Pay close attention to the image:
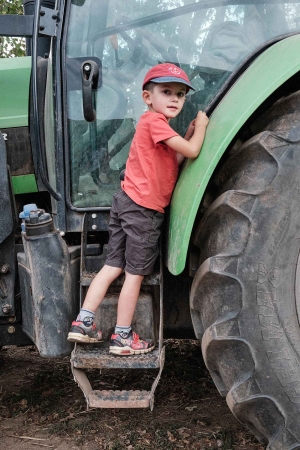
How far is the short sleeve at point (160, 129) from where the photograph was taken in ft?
7.16

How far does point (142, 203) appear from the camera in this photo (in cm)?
226

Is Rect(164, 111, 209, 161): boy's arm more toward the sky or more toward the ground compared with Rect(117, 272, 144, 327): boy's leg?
more toward the sky

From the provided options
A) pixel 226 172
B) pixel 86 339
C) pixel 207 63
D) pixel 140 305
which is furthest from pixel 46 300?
pixel 207 63

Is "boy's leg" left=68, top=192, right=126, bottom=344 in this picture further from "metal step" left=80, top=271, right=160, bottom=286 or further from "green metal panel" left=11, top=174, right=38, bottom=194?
"green metal panel" left=11, top=174, right=38, bottom=194

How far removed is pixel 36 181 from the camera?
9.73 ft

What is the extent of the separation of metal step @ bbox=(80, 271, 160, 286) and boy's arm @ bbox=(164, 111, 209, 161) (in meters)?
0.52

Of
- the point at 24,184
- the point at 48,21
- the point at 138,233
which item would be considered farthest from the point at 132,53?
the point at 24,184

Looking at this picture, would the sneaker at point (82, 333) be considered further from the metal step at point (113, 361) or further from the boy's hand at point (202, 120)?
the boy's hand at point (202, 120)

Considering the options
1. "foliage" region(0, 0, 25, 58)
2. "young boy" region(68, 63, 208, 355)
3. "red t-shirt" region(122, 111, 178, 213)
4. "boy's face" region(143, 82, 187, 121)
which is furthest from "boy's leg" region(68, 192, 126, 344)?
"foliage" region(0, 0, 25, 58)

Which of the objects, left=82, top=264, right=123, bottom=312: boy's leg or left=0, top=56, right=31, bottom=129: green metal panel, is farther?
left=0, top=56, right=31, bottom=129: green metal panel

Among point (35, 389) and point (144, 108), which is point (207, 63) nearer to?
point (144, 108)

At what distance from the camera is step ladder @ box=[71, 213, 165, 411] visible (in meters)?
2.19

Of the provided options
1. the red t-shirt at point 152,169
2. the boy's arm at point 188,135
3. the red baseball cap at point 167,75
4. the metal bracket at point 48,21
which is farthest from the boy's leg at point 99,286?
the metal bracket at point 48,21

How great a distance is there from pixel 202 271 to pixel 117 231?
51 centimetres
